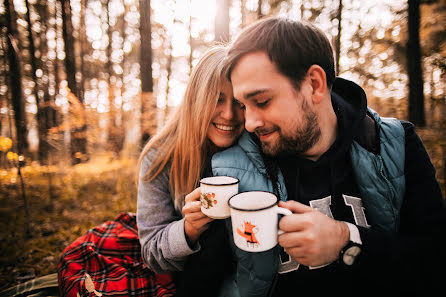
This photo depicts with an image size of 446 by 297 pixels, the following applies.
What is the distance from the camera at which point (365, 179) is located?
1.60 metres

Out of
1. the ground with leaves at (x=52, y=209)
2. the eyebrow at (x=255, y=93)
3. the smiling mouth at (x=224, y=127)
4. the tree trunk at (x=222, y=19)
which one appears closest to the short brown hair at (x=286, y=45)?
the eyebrow at (x=255, y=93)

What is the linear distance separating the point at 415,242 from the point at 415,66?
24.5ft

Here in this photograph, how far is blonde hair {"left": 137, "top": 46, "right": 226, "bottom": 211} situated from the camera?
73.1 inches

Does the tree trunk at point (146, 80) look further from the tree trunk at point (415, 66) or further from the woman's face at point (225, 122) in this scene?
the tree trunk at point (415, 66)

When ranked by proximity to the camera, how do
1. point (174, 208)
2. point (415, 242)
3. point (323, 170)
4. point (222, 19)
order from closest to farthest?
point (415, 242)
point (323, 170)
point (174, 208)
point (222, 19)

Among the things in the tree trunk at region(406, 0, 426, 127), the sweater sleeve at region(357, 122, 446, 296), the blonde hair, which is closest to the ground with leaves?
the blonde hair

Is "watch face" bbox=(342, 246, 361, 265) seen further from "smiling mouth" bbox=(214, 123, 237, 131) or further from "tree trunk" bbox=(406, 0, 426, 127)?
"tree trunk" bbox=(406, 0, 426, 127)

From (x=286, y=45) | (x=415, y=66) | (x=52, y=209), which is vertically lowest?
(x=52, y=209)

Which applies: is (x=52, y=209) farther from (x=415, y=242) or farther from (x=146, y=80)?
(x=415, y=242)

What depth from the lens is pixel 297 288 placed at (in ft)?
4.99

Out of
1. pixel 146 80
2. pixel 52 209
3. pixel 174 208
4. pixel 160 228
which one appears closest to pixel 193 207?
pixel 160 228

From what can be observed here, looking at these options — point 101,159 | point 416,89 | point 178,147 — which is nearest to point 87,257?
point 178,147

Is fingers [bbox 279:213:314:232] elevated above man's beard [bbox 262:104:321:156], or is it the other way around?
man's beard [bbox 262:104:321:156]

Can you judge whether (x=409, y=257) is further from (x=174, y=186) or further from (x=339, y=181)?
(x=174, y=186)
